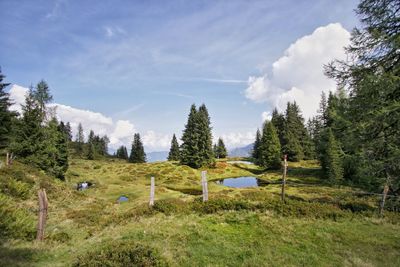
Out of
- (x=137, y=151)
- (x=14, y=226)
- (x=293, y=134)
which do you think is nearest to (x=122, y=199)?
(x=14, y=226)

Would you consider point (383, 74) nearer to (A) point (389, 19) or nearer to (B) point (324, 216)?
(A) point (389, 19)

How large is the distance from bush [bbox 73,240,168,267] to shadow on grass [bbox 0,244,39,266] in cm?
174

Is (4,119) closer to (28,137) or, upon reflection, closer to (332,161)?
(28,137)

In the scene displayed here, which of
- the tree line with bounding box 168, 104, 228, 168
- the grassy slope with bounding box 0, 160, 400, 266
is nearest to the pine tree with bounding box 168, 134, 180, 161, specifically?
the tree line with bounding box 168, 104, 228, 168

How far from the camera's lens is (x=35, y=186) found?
76.2 ft

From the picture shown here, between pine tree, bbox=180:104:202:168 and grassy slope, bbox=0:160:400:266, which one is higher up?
pine tree, bbox=180:104:202:168

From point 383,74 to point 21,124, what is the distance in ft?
135

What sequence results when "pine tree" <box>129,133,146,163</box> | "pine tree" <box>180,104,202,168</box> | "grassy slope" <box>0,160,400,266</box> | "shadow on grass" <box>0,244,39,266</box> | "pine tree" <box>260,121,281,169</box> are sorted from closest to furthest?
"shadow on grass" <box>0,244,39,266</box> < "grassy slope" <box>0,160,400,266</box> < "pine tree" <box>180,104,202,168</box> < "pine tree" <box>260,121,281,169</box> < "pine tree" <box>129,133,146,163</box>

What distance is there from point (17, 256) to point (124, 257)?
3.97m

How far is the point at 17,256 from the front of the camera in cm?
859

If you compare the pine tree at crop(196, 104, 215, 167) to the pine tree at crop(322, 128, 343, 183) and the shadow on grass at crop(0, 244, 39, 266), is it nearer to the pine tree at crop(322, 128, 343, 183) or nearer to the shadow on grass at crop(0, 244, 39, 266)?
the pine tree at crop(322, 128, 343, 183)

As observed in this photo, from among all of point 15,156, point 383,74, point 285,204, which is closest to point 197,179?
point 15,156

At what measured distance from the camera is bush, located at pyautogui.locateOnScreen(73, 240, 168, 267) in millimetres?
7766

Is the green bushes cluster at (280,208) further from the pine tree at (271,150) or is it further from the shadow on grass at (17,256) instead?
the pine tree at (271,150)
